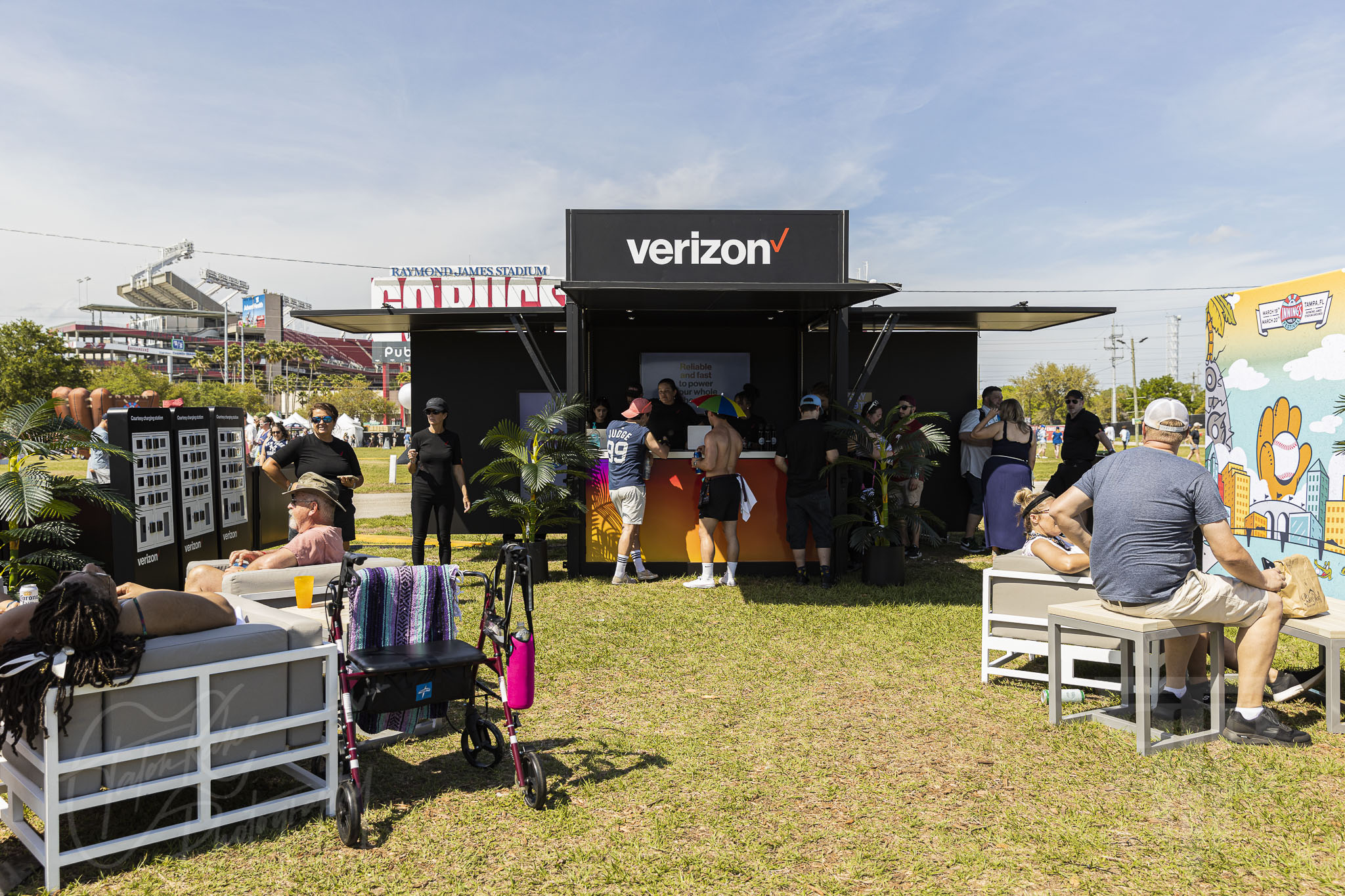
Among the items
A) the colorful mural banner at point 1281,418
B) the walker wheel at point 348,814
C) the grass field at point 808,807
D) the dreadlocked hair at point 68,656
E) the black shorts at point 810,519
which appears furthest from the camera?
the black shorts at point 810,519

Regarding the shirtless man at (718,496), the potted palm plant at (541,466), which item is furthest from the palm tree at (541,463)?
the shirtless man at (718,496)

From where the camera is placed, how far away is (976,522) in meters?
10.8

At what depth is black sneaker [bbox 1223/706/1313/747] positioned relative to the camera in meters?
4.21

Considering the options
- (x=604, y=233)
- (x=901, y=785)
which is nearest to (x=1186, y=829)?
(x=901, y=785)

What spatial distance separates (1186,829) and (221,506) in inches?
310

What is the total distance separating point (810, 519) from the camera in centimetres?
841

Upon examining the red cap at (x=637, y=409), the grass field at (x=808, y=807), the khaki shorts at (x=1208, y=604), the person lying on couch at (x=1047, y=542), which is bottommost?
the grass field at (x=808, y=807)

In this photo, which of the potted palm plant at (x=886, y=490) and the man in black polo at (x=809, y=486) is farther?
the potted palm plant at (x=886, y=490)

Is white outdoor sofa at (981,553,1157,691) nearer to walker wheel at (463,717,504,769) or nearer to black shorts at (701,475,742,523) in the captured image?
walker wheel at (463,717,504,769)

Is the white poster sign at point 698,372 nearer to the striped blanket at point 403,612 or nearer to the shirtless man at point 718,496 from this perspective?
the shirtless man at point 718,496

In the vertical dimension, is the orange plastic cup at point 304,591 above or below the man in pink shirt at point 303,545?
below

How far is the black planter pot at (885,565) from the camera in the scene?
331 inches

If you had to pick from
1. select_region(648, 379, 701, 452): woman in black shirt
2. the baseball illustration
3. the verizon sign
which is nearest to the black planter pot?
select_region(648, 379, 701, 452): woman in black shirt

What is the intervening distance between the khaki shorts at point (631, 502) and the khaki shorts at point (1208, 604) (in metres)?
5.02
